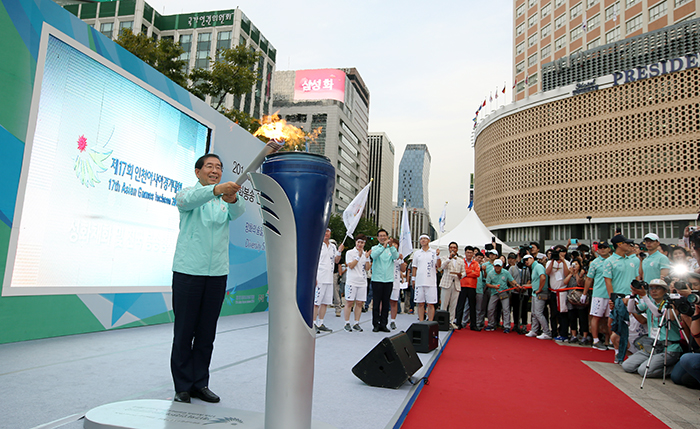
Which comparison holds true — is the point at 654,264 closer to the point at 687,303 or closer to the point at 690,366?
the point at 690,366

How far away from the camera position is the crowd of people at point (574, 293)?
14.5 ft

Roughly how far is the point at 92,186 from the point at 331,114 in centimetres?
6608

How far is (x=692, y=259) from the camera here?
5.67 metres

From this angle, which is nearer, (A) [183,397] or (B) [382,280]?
(A) [183,397]

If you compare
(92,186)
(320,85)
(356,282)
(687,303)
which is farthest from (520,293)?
(320,85)

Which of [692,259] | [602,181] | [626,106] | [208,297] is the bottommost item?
[208,297]

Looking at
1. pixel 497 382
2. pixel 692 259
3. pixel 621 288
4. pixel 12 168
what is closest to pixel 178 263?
pixel 12 168

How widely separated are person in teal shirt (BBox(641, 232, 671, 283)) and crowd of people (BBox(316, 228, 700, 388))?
0.01 meters

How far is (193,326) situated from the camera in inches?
106

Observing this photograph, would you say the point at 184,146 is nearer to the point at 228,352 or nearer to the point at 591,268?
the point at 228,352

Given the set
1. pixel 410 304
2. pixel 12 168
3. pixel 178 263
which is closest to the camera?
pixel 178 263

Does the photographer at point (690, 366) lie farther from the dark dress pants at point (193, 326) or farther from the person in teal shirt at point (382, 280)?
the dark dress pants at point (193, 326)

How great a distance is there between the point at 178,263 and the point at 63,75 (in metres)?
3.50

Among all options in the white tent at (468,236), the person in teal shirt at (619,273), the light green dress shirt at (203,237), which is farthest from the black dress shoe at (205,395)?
the white tent at (468,236)
